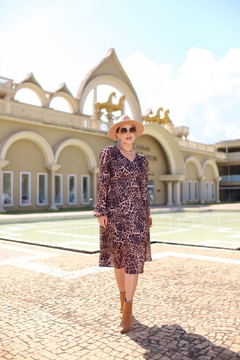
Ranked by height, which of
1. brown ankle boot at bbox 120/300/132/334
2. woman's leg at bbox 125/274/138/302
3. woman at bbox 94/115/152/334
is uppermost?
woman at bbox 94/115/152/334

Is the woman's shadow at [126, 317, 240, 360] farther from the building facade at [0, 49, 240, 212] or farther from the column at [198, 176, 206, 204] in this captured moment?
the column at [198, 176, 206, 204]

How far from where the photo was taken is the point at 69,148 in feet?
86.2

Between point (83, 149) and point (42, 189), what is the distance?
14.0ft

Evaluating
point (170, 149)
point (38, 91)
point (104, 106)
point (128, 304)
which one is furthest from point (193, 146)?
point (128, 304)

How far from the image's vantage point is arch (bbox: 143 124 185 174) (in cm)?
3419

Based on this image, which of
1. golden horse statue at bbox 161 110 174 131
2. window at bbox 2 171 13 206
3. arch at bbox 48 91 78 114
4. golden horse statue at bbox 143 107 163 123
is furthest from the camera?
golden horse statue at bbox 161 110 174 131

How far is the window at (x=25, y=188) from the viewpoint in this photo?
2344 centimetres

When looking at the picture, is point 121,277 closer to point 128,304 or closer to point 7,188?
point 128,304

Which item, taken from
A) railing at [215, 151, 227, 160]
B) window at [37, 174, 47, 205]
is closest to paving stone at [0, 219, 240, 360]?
window at [37, 174, 47, 205]

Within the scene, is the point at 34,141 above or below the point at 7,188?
above

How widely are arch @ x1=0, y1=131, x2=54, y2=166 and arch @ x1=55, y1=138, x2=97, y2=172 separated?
522mm

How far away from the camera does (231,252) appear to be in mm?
7453

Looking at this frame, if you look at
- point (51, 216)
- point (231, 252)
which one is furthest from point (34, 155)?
point (231, 252)

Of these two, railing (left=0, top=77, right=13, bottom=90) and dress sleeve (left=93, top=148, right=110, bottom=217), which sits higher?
railing (left=0, top=77, right=13, bottom=90)
